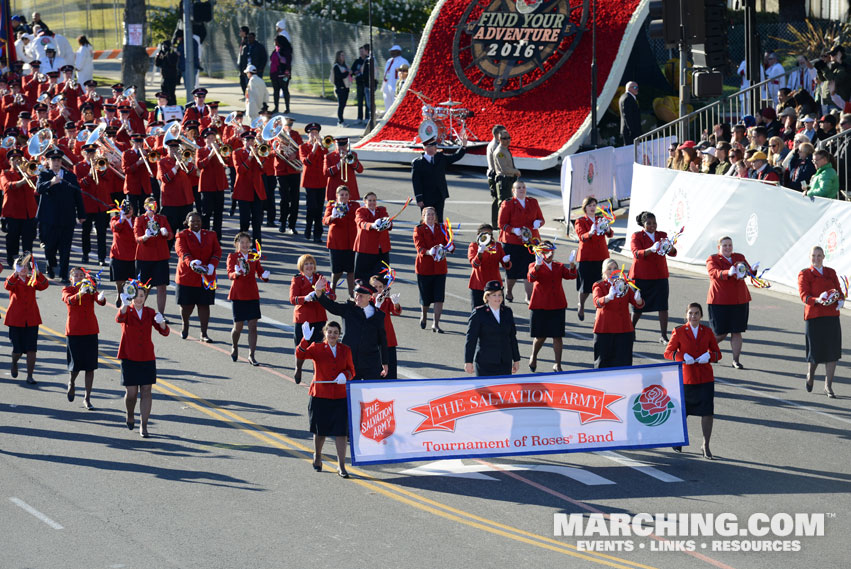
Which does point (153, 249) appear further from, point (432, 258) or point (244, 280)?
point (432, 258)

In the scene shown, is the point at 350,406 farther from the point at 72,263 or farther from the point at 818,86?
the point at 818,86

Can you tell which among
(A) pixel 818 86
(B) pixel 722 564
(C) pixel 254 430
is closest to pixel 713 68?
(A) pixel 818 86

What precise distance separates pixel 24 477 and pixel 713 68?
12134 mm

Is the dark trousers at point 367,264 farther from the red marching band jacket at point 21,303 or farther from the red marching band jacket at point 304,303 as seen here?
the red marching band jacket at point 21,303

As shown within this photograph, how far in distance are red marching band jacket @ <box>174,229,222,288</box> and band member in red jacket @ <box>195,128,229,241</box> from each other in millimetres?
5002

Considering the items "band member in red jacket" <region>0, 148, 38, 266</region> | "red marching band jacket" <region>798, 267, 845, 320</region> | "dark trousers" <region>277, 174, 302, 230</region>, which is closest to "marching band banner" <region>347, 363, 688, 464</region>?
"red marching band jacket" <region>798, 267, 845, 320</region>

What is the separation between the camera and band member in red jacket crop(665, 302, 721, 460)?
14.2m

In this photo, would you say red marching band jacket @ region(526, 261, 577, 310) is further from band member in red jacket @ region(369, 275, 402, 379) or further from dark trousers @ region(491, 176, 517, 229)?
dark trousers @ region(491, 176, 517, 229)

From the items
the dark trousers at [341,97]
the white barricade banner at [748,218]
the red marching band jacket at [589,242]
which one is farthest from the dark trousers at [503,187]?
the dark trousers at [341,97]

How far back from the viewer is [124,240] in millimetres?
19781

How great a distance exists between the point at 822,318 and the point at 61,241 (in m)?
11.4

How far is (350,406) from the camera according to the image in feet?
44.8

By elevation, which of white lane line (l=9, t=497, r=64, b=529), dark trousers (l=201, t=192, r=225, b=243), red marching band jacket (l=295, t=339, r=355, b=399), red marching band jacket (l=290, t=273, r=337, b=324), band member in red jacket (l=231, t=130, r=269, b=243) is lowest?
white lane line (l=9, t=497, r=64, b=529)

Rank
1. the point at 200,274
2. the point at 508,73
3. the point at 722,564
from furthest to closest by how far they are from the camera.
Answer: the point at 508,73 < the point at 200,274 < the point at 722,564
